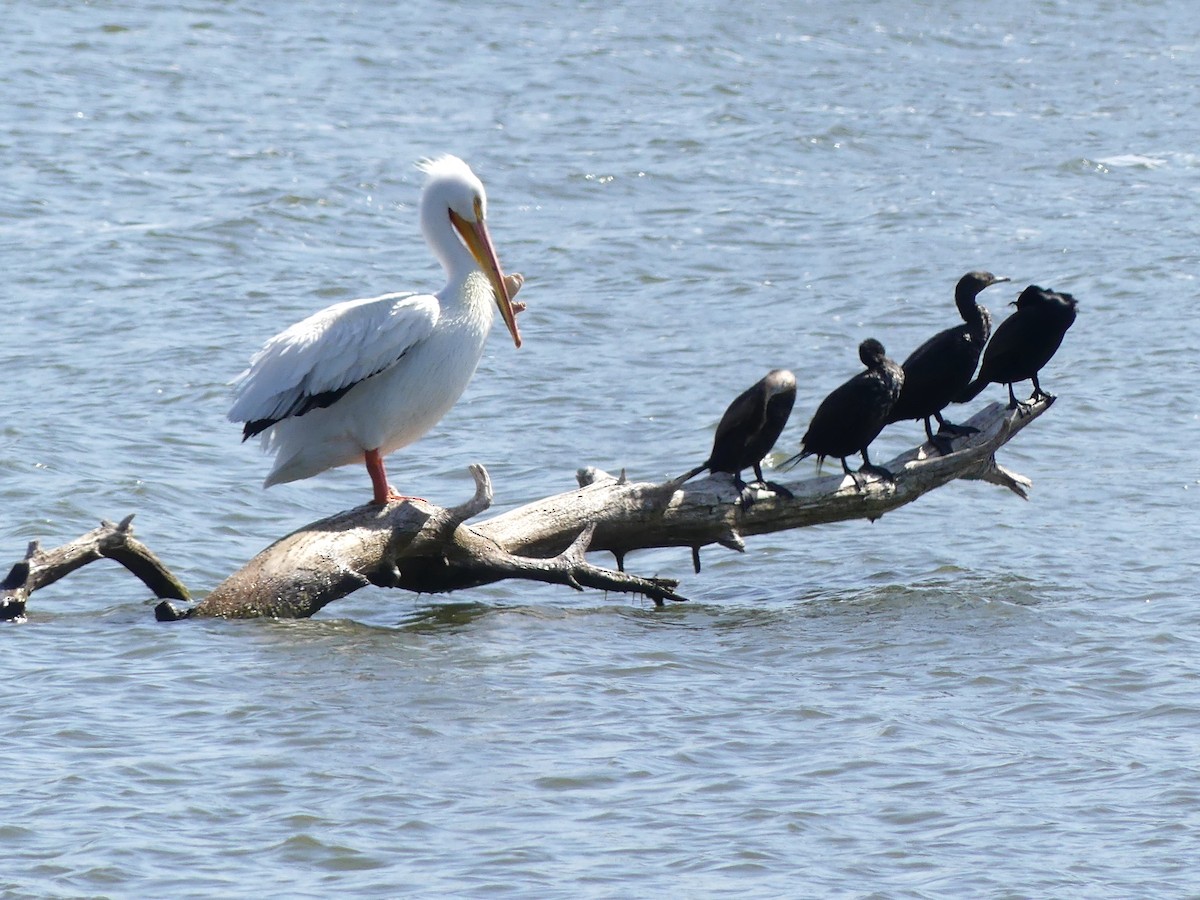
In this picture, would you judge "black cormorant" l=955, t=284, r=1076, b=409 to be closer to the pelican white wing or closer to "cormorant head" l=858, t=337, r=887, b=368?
"cormorant head" l=858, t=337, r=887, b=368

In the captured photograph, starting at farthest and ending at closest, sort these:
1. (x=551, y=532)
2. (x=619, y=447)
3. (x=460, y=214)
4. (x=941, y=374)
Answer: (x=619, y=447), (x=941, y=374), (x=460, y=214), (x=551, y=532)

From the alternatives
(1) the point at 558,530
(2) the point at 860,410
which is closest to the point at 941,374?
(2) the point at 860,410

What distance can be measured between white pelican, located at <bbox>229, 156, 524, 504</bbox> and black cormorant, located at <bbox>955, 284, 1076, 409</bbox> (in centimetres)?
222

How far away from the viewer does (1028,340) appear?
7.81 m

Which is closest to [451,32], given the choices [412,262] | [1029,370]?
[412,262]

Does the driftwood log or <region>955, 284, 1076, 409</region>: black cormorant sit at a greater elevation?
<region>955, 284, 1076, 409</region>: black cormorant

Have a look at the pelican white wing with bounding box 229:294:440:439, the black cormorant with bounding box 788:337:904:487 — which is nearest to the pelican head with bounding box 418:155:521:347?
the pelican white wing with bounding box 229:294:440:439

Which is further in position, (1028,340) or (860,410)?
(1028,340)

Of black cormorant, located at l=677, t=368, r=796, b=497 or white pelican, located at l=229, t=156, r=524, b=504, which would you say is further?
black cormorant, located at l=677, t=368, r=796, b=497

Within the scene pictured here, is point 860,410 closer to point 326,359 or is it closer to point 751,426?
point 751,426

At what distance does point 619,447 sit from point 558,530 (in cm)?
289

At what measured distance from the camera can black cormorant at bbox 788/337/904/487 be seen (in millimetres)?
7457

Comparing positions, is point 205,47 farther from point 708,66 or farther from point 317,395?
point 317,395

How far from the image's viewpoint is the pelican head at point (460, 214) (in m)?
7.34
